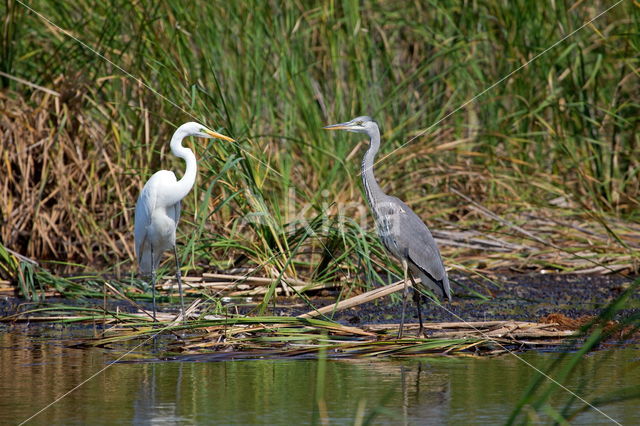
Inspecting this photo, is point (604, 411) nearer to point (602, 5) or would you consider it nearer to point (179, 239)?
point (179, 239)

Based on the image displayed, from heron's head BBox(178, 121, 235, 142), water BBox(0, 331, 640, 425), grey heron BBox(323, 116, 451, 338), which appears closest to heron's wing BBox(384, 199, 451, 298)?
grey heron BBox(323, 116, 451, 338)

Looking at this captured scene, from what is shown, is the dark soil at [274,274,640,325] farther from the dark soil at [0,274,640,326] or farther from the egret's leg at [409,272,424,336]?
the egret's leg at [409,272,424,336]

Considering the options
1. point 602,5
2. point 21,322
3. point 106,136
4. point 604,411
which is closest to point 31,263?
point 21,322

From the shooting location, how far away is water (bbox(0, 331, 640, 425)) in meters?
3.86

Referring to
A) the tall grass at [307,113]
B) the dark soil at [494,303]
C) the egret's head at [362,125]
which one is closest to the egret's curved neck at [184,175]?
the tall grass at [307,113]

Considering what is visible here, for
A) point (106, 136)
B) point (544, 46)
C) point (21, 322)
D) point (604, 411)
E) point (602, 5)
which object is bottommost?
point (604, 411)

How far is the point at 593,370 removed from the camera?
15.4 ft

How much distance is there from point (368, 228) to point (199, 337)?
274 centimetres

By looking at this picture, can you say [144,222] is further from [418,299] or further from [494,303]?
[494,303]

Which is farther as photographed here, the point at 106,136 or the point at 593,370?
the point at 106,136

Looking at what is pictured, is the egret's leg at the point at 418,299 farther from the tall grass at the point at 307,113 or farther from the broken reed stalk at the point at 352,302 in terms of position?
the tall grass at the point at 307,113

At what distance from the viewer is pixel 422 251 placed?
237 inches

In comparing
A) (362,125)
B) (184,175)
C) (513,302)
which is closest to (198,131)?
(184,175)

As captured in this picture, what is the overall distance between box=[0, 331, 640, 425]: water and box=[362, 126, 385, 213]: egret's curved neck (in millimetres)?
1567
